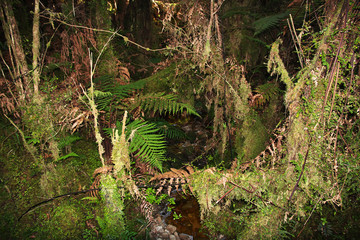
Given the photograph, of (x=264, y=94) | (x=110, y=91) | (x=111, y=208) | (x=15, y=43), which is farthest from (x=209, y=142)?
(x=15, y=43)

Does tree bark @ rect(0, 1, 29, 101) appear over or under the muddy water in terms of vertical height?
over

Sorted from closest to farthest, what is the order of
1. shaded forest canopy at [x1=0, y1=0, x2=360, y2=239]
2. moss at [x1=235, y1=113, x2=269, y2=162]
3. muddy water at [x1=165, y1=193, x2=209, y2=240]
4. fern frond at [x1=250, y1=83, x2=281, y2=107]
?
shaded forest canopy at [x1=0, y1=0, x2=360, y2=239], muddy water at [x1=165, y1=193, x2=209, y2=240], moss at [x1=235, y1=113, x2=269, y2=162], fern frond at [x1=250, y1=83, x2=281, y2=107]

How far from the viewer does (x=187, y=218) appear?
281 centimetres

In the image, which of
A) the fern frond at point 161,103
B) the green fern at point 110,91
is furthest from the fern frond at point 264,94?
the green fern at point 110,91

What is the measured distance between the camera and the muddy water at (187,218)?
8.71ft

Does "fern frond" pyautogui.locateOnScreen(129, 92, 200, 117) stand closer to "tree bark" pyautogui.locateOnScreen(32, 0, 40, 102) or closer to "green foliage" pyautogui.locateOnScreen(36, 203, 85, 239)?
"tree bark" pyautogui.locateOnScreen(32, 0, 40, 102)

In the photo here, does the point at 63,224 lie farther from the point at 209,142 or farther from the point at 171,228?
the point at 209,142

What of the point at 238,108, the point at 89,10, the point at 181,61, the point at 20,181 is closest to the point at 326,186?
the point at 238,108

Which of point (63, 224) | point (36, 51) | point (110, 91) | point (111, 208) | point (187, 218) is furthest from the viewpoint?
point (110, 91)

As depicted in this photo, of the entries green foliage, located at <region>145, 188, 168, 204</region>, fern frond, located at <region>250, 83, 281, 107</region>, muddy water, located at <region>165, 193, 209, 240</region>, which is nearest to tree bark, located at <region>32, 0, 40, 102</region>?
green foliage, located at <region>145, 188, 168, 204</region>

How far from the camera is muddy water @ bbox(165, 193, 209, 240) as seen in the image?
8.71 feet

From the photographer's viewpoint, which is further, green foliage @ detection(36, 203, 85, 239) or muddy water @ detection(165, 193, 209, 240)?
muddy water @ detection(165, 193, 209, 240)

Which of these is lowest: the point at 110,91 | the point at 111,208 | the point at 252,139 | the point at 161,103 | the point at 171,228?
the point at 171,228

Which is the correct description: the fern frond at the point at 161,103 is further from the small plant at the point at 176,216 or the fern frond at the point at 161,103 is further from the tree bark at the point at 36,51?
the small plant at the point at 176,216
